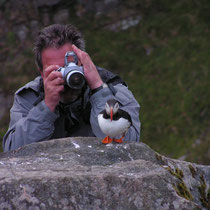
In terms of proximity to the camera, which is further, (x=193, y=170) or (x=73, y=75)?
(x=73, y=75)

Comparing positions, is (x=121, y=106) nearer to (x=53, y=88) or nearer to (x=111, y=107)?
(x=111, y=107)

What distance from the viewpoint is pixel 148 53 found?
11773 millimetres

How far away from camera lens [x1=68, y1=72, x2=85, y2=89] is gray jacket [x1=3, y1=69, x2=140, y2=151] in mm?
234

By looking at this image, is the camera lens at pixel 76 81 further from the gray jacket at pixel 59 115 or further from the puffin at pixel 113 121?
the puffin at pixel 113 121

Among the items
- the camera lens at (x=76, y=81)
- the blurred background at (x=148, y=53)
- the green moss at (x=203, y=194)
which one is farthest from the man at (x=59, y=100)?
the blurred background at (x=148, y=53)

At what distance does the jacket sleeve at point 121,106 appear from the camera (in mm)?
4984

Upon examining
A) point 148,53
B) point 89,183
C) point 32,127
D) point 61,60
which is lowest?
point 89,183

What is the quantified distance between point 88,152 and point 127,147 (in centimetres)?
41

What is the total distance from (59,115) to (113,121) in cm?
87

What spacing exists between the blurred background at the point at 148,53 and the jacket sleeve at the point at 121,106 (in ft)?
14.6

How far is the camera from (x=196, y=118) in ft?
32.8

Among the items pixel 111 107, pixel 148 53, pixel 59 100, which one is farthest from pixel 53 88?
pixel 148 53

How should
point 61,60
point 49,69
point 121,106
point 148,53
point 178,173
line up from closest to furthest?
point 178,173, point 49,69, point 121,106, point 61,60, point 148,53

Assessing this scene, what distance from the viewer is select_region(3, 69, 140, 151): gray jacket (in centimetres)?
488
